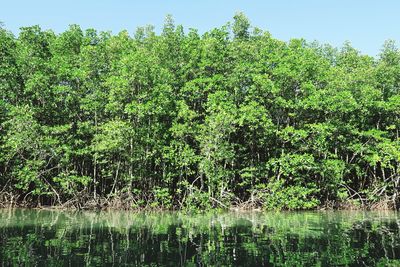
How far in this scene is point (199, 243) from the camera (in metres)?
10.6

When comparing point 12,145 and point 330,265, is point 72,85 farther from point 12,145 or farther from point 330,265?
point 330,265

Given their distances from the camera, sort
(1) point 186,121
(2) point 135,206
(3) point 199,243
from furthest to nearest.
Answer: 1. (1) point 186,121
2. (2) point 135,206
3. (3) point 199,243

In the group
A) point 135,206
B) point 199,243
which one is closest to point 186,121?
point 135,206

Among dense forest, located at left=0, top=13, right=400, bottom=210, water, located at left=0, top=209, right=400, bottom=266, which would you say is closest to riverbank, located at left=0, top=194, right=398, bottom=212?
dense forest, located at left=0, top=13, right=400, bottom=210

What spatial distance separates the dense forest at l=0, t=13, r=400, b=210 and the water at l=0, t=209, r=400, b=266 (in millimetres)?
5900

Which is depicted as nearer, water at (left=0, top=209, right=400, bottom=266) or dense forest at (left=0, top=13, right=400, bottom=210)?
water at (left=0, top=209, right=400, bottom=266)

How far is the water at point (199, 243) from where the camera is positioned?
8414 millimetres

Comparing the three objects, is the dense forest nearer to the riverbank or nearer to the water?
the riverbank

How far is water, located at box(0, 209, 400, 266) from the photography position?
331 inches

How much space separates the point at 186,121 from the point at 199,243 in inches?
461

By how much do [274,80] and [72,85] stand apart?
36.1ft

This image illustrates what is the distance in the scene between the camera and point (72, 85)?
22281mm

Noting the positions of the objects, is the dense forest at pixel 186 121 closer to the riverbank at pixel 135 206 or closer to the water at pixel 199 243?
the riverbank at pixel 135 206

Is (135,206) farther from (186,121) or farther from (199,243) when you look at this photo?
(199,243)
